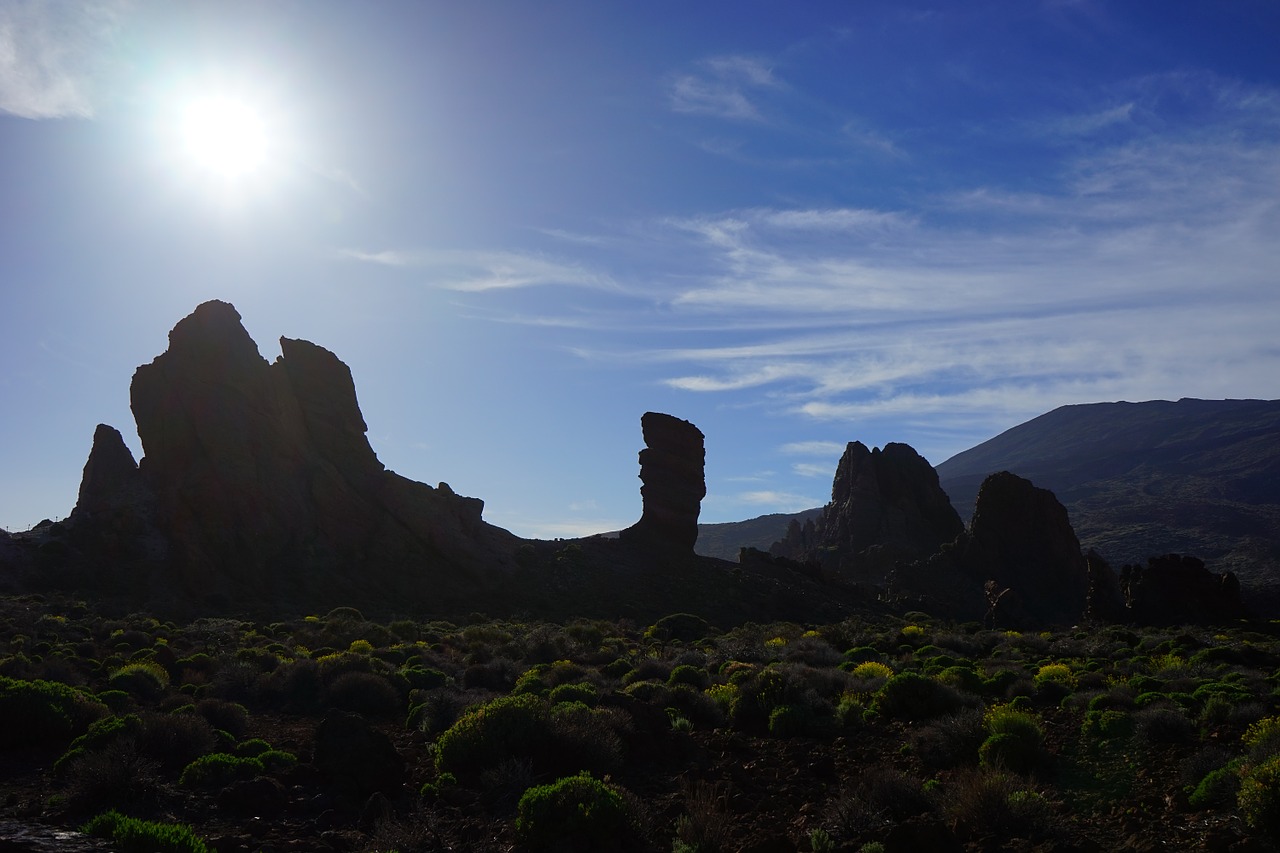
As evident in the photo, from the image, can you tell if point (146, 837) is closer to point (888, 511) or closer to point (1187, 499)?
point (888, 511)

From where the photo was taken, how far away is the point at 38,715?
1533cm

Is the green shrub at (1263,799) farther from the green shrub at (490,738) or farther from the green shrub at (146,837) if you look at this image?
the green shrub at (146,837)

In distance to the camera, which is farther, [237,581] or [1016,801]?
[237,581]

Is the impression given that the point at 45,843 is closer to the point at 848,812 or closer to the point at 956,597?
the point at 848,812

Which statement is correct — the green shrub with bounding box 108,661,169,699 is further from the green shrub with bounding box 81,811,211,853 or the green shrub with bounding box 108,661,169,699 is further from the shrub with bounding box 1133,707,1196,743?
the shrub with bounding box 1133,707,1196,743

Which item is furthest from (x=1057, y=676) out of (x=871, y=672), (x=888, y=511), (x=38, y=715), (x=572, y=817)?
(x=888, y=511)

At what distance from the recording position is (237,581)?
4553cm

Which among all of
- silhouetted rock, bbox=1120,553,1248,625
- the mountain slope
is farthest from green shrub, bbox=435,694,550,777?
the mountain slope

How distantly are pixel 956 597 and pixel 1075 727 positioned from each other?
185ft

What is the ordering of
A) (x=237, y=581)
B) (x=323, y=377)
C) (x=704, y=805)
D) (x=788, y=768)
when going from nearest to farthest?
1. (x=704, y=805)
2. (x=788, y=768)
3. (x=237, y=581)
4. (x=323, y=377)

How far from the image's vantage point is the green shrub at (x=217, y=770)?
13.0 metres

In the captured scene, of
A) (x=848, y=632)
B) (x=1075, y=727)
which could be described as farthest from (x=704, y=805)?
(x=848, y=632)

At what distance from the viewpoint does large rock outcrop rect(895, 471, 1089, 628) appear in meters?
68.6

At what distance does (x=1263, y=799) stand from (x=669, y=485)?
55.5 m
